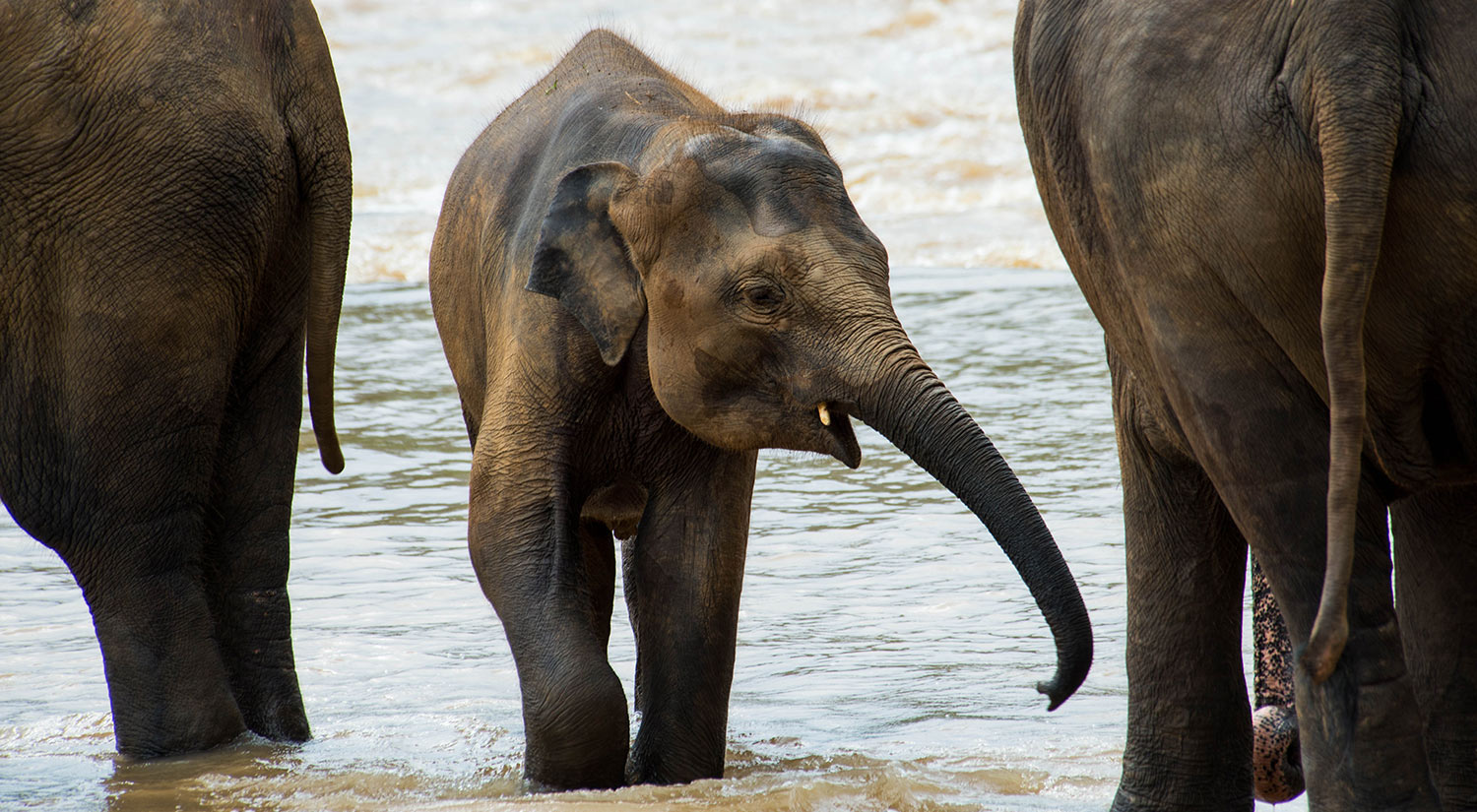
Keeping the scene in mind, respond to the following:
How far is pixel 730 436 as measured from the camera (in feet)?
14.2

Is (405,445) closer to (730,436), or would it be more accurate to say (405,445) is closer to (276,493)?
(276,493)

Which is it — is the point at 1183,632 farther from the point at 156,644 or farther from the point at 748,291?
the point at 156,644

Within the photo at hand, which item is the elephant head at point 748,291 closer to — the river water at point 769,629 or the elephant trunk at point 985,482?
the elephant trunk at point 985,482

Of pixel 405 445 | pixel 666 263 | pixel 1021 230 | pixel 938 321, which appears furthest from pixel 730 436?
pixel 1021 230

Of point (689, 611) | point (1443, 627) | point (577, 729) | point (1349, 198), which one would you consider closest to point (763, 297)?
point (689, 611)

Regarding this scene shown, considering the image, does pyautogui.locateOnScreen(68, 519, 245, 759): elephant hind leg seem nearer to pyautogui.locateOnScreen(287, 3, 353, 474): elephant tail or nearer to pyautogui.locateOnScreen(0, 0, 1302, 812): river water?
pyautogui.locateOnScreen(0, 0, 1302, 812): river water

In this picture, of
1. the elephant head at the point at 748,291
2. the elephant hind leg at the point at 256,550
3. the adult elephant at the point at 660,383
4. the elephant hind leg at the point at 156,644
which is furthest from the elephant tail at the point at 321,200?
the elephant head at the point at 748,291

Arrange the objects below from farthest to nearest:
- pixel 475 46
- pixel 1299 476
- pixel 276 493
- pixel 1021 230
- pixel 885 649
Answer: pixel 475 46 < pixel 1021 230 < pixel 885 649 < pixel 276 493 < pixel 1299 476

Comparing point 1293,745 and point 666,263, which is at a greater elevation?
point 666,263

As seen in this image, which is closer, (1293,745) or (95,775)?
(1293,745)

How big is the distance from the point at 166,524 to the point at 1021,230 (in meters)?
13.3

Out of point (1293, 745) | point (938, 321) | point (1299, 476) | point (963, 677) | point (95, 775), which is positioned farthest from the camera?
point (938, 321)

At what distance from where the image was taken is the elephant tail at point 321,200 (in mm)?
4953

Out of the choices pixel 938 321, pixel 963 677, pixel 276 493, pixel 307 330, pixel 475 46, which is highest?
pixel 475 46
